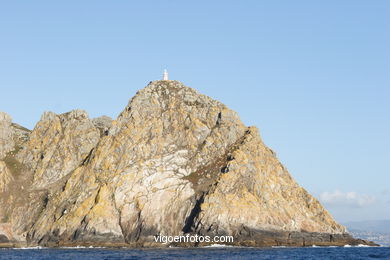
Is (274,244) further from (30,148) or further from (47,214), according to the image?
(30,148)

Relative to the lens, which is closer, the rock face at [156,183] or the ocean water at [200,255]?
the ocean water at [200,255]

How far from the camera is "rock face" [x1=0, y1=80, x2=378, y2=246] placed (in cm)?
14262

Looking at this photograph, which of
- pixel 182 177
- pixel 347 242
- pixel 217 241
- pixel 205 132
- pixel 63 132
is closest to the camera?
pixel 217 241

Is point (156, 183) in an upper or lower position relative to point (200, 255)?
upper

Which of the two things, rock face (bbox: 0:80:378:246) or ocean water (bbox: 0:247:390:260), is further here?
rock face (bbox: 0:80:378:246)

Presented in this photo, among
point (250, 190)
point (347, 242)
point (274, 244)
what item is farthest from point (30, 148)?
point (347, 242)

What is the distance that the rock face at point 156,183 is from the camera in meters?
143

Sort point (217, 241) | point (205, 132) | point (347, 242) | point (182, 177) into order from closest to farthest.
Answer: point (217, 241) → point (347, 242) → point (182, 177) → point (205, 132)

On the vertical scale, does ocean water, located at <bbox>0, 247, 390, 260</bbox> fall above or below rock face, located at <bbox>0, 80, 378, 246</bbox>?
below

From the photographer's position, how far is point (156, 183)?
152 metres

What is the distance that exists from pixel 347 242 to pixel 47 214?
86585 millimetres

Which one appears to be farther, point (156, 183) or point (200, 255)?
point (156, 183)

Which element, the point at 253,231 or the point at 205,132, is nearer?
the point at 253,231

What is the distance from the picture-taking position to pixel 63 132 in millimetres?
181500
